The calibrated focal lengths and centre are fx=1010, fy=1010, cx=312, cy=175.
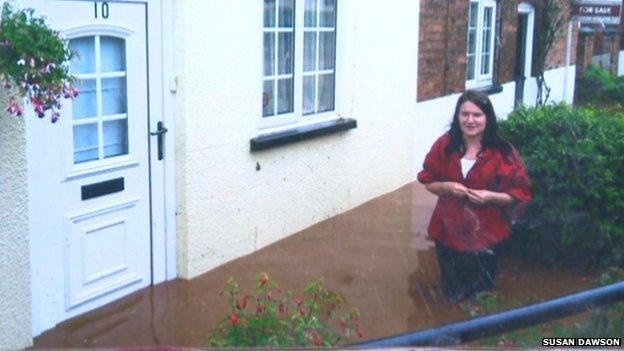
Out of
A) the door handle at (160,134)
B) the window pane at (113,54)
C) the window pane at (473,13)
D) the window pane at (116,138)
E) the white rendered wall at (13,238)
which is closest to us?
the white rendered wall at (13,238)

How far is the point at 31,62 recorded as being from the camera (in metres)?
5.28

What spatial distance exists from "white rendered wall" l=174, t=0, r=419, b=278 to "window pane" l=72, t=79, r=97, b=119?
85cm

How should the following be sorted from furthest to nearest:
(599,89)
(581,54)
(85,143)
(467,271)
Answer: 1. (581,54)
2. (599,89)
3. (467,271)
4. (85,143)

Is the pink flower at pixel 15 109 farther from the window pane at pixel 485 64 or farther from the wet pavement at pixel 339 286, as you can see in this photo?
the window pane at pixel 485 64

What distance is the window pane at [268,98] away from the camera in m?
8.50

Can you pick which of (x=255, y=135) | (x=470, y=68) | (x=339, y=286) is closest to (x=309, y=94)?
(x=255, y=135)

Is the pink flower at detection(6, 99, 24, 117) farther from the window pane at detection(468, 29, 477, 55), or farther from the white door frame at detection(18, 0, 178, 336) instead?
the window pane at detection(468, 29, 477, 55)

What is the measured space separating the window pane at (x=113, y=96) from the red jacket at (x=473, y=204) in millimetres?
2082

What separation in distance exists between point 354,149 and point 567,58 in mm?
9730

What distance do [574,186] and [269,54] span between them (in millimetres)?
2750

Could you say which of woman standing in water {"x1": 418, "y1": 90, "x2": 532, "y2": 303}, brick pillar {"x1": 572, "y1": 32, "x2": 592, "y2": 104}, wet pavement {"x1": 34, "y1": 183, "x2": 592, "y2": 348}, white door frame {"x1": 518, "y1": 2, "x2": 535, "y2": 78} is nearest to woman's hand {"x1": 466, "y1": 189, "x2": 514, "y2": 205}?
woman standing in water {"x1": 418, "y1": 90, "x2": 532, "y2": 303}

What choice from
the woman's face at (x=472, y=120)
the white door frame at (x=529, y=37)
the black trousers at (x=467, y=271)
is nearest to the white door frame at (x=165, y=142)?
the black trousers at (x=467, y=271)

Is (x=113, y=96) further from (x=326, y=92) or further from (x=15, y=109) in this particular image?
(x=326, y=92)

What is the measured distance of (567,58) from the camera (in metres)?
18.5
